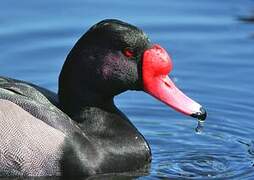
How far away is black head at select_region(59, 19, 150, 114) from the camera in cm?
894

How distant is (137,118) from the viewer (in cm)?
1060

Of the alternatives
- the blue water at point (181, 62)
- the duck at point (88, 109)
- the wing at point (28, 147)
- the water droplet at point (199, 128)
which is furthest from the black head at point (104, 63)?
the water droplet at point (199, 128)

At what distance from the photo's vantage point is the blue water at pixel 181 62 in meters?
9.80

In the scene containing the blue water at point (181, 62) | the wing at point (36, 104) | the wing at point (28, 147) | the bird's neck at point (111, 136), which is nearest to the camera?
the wing at point (28, 147)

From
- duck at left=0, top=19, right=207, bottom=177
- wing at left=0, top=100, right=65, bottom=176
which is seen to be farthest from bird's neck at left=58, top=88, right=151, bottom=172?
wing at left=0, top=100, right=65, bottom=176

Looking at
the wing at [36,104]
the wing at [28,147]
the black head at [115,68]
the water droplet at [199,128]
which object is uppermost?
the black head at [115,68]

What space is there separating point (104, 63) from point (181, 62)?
9.10 feet

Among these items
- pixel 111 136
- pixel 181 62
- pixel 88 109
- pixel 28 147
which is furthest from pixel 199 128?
pixel 28 147

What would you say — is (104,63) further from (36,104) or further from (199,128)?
(199,128)

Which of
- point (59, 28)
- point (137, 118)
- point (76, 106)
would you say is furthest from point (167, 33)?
point (76, 106)

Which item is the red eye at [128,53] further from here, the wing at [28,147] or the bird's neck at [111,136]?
the wing at [28,147]

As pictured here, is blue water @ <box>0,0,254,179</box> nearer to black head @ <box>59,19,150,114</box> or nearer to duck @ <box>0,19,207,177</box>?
duck @ <box>0,19,207,177</box>

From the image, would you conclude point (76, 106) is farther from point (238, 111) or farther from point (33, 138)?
point (238, 111)

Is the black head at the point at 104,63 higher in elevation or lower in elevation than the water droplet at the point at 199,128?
higher
